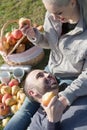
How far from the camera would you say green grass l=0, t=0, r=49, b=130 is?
5750 millimetres

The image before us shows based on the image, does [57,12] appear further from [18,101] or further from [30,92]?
[18,101]

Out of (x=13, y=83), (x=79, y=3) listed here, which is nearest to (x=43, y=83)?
(x=79, y=3)

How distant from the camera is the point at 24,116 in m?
3.96

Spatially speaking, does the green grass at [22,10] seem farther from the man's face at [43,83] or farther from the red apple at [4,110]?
the man's face at [43,83]

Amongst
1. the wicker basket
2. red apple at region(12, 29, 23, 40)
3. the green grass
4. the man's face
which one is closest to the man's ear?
the man's face

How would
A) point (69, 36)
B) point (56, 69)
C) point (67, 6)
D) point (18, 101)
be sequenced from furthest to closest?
1. point (18, 101)
2. point (56, 69)
3. point (69, 36)
4. point (67, 6)

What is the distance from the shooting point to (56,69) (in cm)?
400

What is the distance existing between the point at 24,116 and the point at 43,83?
47cm

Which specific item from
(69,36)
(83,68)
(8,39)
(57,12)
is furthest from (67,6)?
(8,39)

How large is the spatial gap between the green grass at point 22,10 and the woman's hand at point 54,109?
2319mm

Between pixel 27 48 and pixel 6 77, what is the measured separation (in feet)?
1.57

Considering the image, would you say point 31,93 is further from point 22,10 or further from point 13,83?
point 22,10

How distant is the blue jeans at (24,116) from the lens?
392cm

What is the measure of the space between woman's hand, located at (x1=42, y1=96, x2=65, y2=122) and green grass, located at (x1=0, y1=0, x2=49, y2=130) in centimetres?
232
